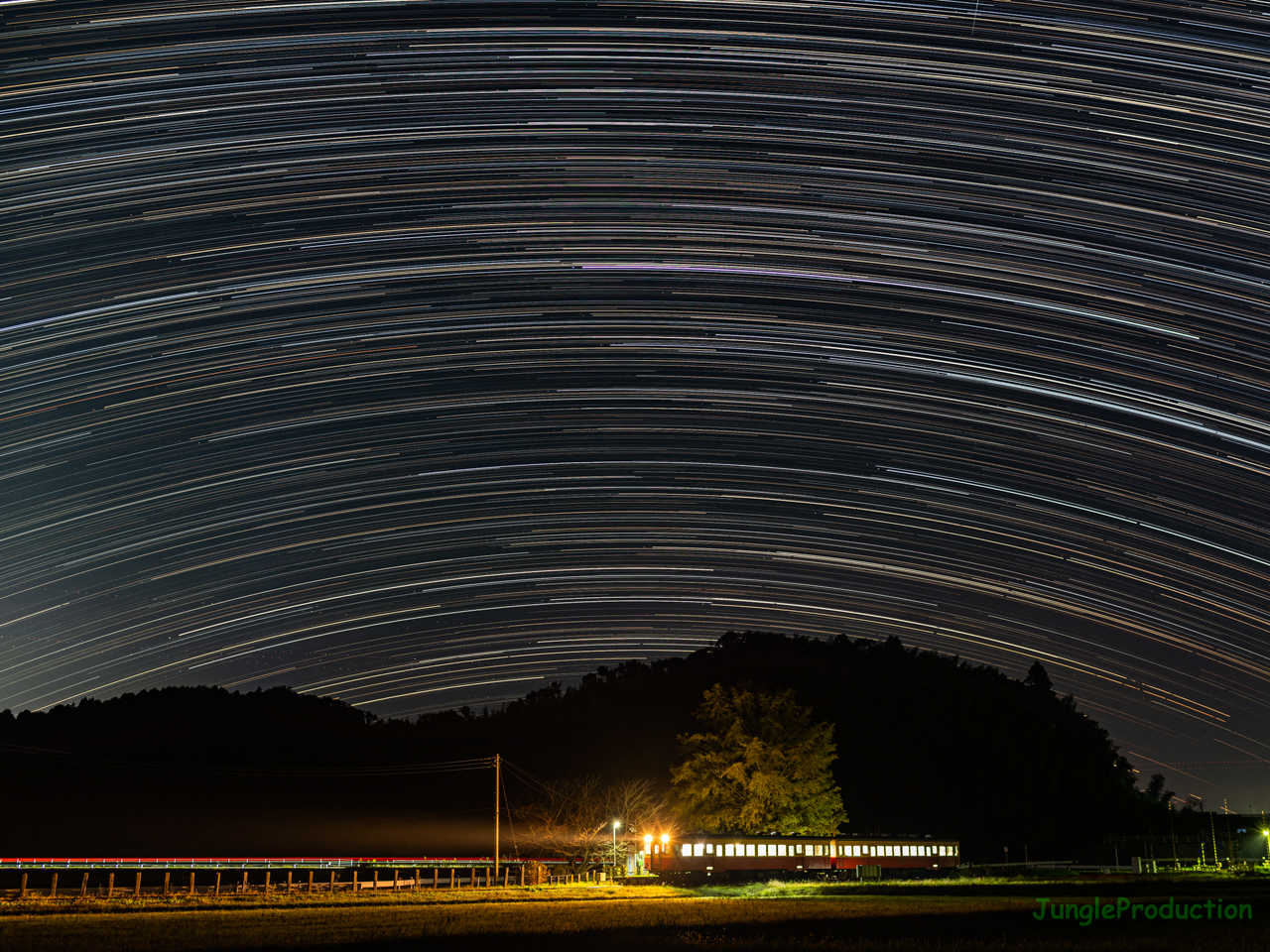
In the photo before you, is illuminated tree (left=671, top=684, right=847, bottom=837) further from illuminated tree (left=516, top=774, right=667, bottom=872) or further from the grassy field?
the grassy field

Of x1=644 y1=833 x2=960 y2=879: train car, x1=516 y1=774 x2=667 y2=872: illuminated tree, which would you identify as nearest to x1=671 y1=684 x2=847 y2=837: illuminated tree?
x1=644 y1=833 x2=960 y2=879: train car

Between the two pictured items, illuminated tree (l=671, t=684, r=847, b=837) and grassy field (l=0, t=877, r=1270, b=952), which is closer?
grassy field (l=0, t=877, r=1270, b=952)

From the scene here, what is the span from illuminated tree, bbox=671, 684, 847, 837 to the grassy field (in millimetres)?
24343

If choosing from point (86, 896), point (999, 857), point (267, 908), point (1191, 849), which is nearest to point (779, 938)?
point (267, 908)

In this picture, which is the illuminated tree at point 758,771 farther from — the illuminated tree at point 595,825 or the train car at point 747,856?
the illuminated tree at point 595,825

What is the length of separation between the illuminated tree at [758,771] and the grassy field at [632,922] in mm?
24343

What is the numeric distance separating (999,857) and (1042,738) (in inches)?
875

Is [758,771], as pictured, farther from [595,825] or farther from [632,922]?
[632,922]

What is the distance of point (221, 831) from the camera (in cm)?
19612

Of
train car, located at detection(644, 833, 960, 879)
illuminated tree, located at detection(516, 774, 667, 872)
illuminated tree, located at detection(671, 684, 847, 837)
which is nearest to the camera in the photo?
train car, located at detection(644, 833, 960, 879)

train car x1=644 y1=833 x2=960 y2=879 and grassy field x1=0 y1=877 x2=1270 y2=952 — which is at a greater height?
grassy field x1=0 y1=877 x2=1270 y2=952

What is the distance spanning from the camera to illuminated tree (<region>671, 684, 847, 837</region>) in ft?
243

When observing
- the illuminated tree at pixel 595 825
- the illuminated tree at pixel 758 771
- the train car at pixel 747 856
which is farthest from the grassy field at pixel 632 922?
the illuminated tree at pixel 595 825

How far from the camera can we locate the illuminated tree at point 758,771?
243 ft
